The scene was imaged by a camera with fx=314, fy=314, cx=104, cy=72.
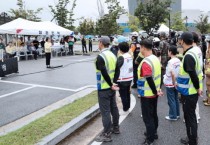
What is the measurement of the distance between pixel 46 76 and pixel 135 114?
7933 mm

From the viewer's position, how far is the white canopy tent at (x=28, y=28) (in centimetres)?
2183

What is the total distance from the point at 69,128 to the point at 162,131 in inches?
72.4

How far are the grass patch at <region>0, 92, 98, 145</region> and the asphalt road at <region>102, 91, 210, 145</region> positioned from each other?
1.20 metres

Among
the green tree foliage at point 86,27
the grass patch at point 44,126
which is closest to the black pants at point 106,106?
the grass patch at point 44,126

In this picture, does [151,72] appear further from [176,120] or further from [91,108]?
[91,108]

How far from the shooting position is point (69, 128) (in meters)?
6.14

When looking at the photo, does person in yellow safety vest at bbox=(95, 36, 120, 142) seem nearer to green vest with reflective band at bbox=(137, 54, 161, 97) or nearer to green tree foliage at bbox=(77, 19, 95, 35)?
green vest with reflective band at bbox=(137, 54, 161, 97)

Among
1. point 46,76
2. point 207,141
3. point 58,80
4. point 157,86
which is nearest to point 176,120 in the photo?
point 207,141

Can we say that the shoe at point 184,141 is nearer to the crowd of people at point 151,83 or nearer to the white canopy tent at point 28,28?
the crowd of people at point 151,83

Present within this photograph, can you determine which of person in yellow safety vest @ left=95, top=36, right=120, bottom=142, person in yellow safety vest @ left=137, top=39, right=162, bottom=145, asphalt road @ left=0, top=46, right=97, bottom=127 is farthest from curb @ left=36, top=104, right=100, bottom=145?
asphalt road @ left=0, top=46, right=97, bottom=127

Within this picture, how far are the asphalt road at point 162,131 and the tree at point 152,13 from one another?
94.0ft

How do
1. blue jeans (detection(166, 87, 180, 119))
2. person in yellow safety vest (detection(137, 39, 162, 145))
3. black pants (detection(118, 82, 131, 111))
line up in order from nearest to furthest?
person in yellow safety vest (detection(137, 39, 162, 145)), blue jeans (detection(166, 87, 180, 119)), black pants (detection(118, 82, 131, 111))

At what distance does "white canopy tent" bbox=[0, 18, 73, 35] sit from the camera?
21828mm

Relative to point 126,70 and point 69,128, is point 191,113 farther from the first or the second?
point 126,70
